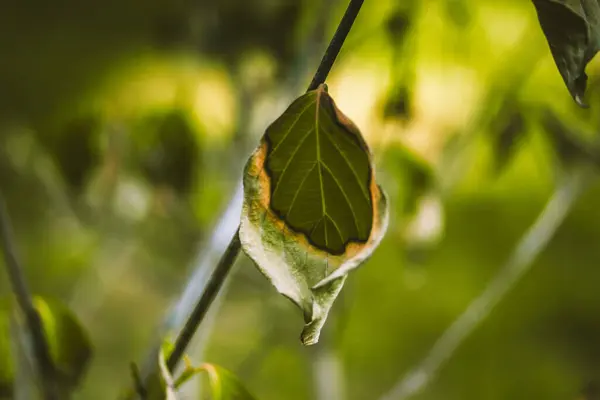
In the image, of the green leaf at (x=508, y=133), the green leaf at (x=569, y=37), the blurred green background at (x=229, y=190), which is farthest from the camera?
the blurred green background at (x=229, y=190)

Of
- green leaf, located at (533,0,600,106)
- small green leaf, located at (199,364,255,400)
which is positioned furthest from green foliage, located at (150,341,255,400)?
green leaf, located at (533,0,600,106)

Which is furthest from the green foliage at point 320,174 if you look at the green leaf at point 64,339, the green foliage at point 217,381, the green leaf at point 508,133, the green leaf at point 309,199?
the green leaf at point 508,133

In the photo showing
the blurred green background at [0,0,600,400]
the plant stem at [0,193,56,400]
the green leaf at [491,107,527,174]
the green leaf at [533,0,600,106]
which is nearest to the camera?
the green leaf at [533,0,600,106]

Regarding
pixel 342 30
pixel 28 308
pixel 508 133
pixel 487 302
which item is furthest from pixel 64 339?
pixel 487 302

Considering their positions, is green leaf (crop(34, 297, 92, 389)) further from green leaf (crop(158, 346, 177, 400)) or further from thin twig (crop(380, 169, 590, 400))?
thin twig (crop(380, 169, 590, 400))

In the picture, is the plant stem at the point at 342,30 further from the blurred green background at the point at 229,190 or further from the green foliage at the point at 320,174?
the blurred green background at the point at 229,190
